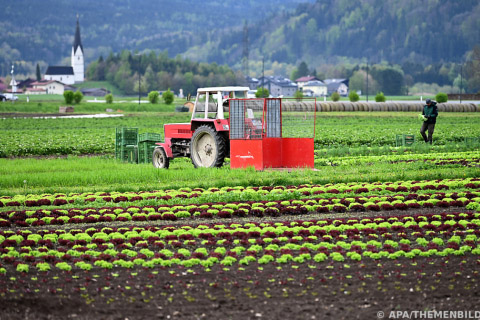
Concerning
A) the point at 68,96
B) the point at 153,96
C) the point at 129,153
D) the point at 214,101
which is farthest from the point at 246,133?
the point at 153,96

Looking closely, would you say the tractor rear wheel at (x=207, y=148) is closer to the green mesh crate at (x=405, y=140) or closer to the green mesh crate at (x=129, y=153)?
the green mesh crate at (x=129, y=153)

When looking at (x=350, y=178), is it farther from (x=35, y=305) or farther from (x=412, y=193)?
(x=35, y=305)

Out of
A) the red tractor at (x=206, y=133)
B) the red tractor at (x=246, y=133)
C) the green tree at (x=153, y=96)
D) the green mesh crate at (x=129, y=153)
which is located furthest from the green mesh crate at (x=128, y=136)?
the green tree at (x=153, y=96)

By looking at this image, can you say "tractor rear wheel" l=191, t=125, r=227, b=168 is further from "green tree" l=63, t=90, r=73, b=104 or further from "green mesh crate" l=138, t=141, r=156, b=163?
"green tree" l=63, t=90, r=73, b=104

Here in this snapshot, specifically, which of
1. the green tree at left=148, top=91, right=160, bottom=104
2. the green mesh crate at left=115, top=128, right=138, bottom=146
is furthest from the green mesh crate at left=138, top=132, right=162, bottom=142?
the green tree at left=148, top=91, right=160, bottom=104

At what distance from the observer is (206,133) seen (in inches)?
1023

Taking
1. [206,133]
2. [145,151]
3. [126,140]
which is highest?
[206,133]

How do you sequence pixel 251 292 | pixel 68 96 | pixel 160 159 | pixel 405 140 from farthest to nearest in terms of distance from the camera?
pixel 68 96 < pixel 405 140 < pixel 160 159 < pixel 251 292

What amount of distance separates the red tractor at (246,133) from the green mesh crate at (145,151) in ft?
11.2

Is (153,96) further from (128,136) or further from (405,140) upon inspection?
(128,136)

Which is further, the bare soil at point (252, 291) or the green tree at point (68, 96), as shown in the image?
the green tree at point (68, 96)

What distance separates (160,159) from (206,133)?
2659 mm

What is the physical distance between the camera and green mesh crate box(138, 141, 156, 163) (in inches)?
1177

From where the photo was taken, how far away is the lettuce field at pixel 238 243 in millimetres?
10695
